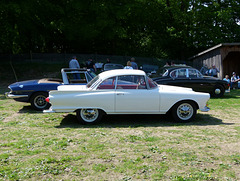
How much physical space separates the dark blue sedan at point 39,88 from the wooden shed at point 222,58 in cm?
1331

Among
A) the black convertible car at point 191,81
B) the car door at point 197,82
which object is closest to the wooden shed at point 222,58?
the black convertible car at point 191,81

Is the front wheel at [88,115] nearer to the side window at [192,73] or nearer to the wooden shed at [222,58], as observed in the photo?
the side window at [192,73]

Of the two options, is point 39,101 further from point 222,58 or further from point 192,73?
point 222,58

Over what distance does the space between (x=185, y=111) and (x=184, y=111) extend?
0.03m

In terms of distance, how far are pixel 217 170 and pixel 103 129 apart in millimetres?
3277

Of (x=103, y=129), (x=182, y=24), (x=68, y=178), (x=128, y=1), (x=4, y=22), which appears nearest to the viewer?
(x=68, y=178)

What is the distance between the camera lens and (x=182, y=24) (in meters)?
32.0

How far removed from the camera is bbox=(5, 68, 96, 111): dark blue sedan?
9211 millimetres

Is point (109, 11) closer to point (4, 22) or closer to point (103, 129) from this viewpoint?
point (4, 22)

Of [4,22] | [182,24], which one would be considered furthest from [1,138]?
[182,24]

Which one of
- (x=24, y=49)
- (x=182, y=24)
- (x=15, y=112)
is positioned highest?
(x=182, y=24)

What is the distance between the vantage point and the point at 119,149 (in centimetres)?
551

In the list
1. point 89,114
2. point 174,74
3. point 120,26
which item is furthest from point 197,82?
point 120,26

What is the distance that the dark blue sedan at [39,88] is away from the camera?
9.21 meters
